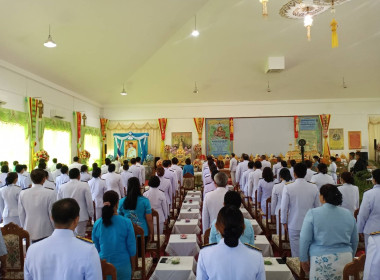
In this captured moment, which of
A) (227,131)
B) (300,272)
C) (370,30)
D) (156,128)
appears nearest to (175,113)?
(156,128)

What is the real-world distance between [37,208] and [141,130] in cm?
1267

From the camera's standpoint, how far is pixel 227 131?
16.6m

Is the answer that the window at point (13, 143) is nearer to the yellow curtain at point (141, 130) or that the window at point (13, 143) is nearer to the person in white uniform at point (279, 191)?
the person in white uniform at point (279, 191)

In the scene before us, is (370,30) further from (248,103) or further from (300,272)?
(300,272)

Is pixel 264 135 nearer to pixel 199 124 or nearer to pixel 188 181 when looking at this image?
pixel 199 124

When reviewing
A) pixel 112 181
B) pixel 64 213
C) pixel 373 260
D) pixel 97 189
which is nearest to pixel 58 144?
pixel 112 181

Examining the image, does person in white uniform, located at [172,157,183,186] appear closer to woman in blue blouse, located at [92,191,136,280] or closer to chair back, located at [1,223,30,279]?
chair back, located at [1,223,30,279]

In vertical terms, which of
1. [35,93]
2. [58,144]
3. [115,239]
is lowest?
[115,239]

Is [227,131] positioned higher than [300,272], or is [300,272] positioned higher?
[227,131]

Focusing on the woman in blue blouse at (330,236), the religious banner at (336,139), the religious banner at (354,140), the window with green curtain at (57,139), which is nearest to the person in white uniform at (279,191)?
the woman in blue blouse at (330,236)

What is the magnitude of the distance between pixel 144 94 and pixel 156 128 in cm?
212

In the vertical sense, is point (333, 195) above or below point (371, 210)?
above

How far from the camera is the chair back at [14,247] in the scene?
3.34 m

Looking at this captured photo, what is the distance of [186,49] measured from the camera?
39.9 ft
